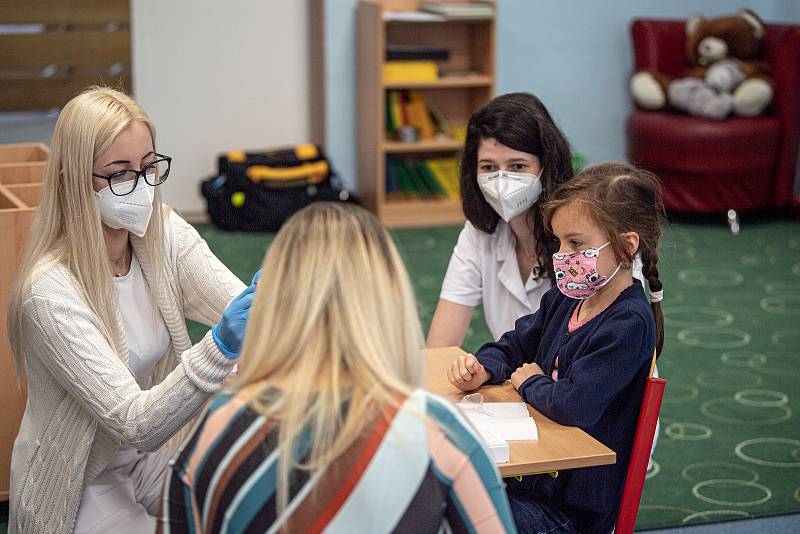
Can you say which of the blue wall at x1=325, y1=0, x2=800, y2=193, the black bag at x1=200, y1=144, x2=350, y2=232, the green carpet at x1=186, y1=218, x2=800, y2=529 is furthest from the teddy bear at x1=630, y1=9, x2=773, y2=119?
the black bag at x1=200, y1=144, x2=350, y2=232

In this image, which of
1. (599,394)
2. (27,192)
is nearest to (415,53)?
(27,192)

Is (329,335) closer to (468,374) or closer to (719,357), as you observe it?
(468,374)

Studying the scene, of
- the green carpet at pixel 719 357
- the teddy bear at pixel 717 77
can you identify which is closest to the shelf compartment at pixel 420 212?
the green carpet at pixel 719 357

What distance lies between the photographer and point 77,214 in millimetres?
1933

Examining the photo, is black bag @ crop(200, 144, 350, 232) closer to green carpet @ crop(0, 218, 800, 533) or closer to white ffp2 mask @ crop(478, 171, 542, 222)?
green carpet @ crop(0, 218, 800, 533)

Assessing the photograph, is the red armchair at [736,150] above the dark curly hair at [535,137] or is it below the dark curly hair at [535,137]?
below

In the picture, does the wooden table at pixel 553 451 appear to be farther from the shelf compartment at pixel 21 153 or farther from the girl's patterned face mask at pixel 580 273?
the shelf compartment at pixel 21 153

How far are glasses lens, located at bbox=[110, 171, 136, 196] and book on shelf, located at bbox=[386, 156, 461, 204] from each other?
401 cm

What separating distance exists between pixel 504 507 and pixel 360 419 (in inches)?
8.8

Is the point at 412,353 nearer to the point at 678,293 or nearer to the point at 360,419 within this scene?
the point at 360,419

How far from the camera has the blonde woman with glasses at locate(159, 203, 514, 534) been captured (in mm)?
1180

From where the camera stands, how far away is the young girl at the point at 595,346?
6.16ft

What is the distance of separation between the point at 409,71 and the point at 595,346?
407 cm

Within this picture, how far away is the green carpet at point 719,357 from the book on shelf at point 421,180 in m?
0.27
